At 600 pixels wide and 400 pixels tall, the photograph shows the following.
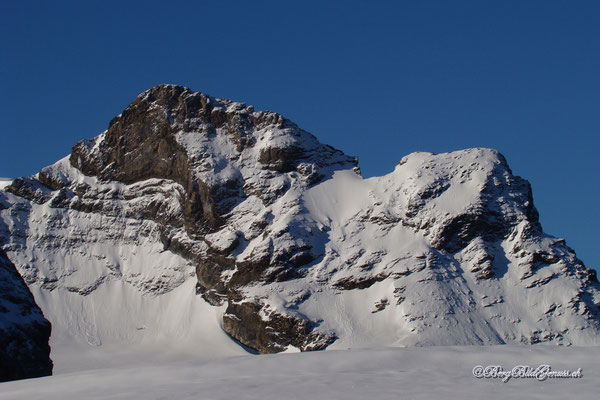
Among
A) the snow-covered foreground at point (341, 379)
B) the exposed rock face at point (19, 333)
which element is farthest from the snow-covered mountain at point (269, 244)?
the snow-covered foreground at point (341, 379)

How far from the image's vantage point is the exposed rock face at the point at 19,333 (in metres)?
58.5

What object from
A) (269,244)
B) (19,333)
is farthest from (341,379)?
(269,244)

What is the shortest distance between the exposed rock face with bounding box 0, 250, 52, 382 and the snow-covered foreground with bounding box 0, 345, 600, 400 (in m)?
35.8

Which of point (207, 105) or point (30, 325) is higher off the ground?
point (207, 105)

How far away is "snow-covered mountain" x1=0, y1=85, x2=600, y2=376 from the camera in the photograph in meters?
119

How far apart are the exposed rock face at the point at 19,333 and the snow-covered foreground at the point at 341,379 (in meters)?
35.8

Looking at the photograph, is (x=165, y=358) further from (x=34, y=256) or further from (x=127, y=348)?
(x=34, y=256)

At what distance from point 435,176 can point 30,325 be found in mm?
85217

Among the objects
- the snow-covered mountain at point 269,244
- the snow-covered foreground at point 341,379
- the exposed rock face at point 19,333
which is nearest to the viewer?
the snow-covered foreground at point 341,379

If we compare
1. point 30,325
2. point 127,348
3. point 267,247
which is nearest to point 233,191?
point 267,247

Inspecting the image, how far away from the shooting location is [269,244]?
130625 mm

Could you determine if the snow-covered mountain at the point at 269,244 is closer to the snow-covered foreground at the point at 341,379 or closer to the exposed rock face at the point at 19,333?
the exposed rock face at the point at 19,333

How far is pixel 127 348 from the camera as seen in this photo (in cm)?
12825

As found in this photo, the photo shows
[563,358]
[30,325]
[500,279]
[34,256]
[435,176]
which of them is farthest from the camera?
[34,256]
